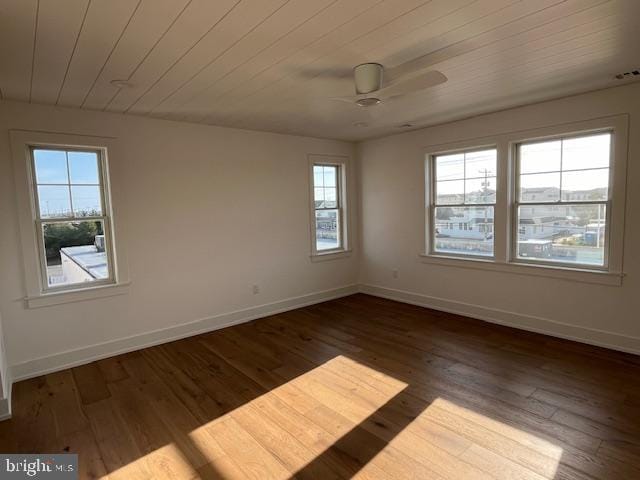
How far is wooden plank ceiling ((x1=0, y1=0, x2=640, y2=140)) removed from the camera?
1862mm

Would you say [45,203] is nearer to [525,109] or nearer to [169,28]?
[169,28]

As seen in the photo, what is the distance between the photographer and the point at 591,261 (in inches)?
144

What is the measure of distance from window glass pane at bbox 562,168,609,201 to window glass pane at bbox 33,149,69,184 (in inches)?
200

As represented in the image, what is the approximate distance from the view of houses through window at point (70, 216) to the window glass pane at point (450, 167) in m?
4.10

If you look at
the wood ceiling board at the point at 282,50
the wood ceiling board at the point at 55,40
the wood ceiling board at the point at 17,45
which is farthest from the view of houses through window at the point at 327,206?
the wood ceiling board at the point at 17,45

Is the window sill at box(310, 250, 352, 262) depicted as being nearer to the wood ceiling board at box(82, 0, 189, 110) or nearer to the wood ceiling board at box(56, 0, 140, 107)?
the wood ceiling board at box(82, 0, 189, 110)

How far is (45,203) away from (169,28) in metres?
2.41

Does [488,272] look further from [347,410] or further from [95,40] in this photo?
[95,40]

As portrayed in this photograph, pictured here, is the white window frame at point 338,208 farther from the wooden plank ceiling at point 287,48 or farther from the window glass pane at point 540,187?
the window glass pane at point 540,187

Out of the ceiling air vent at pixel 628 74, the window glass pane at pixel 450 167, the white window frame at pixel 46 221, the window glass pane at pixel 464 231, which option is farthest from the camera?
the window glass pane at pixel 450 167

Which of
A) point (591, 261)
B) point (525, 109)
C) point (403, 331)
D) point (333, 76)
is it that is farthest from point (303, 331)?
point (525, 109)

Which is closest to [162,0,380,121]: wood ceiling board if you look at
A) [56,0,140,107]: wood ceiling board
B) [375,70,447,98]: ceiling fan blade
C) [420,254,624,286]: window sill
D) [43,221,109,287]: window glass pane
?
[375,70,447,98]: ceiling fan blade

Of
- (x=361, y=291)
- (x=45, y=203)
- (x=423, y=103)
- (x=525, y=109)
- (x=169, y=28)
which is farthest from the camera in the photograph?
(x=361, y=291)

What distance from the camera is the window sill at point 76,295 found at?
10.9 ft
